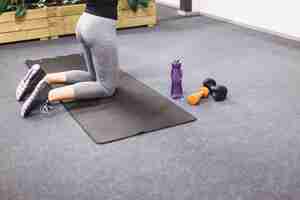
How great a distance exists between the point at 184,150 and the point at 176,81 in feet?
2.95

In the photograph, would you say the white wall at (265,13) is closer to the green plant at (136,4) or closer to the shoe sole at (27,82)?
the green plant at (136,4)

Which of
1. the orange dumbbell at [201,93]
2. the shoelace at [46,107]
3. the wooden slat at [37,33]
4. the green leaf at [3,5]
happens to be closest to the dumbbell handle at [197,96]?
the orange dumbbell at [201,93]

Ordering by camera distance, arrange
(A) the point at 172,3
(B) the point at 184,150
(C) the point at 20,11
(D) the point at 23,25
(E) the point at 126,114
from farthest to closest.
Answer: (A) the point at 172,3, (D) the point at 23,25, (C) the point at 20,11, (E) the point at 126,114, (B) the point at 184,150

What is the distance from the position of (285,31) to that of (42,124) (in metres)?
3.39

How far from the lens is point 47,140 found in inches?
109

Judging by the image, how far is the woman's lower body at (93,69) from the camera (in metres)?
3.07

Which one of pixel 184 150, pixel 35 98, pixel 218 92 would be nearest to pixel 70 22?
pixel 35 98

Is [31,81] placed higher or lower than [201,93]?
higher

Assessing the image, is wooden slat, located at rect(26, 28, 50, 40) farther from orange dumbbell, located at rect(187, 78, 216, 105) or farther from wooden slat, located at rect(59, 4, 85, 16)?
orange dumbbell, located at rect(187, 78, 216, 105)

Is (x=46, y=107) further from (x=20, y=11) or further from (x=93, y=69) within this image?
(x=20, y=11)

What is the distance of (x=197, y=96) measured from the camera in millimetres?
3236

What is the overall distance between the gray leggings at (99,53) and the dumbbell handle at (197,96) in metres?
0.64

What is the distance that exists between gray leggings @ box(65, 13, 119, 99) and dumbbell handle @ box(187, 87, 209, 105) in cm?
64

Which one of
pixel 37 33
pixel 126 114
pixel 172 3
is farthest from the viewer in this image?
pixel 172 3
